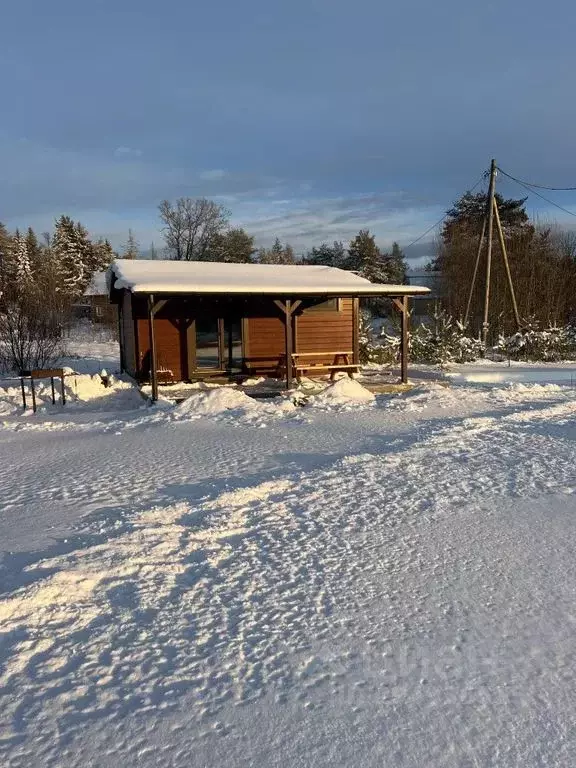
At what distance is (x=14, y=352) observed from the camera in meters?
19.5

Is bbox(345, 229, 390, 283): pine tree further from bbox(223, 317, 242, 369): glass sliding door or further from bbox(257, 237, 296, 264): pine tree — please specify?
bbox(223, 317, 242, 369): glass sliding door

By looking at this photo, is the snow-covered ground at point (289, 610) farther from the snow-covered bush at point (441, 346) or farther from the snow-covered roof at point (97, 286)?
the snow-covered roof at point (97, 286)

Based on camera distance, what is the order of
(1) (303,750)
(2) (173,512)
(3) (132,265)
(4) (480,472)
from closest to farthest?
(1) (303,750)
(2) (173,512)
(4) (480,472)
(3) (132,265)

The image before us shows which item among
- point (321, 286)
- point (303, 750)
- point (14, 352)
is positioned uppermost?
point (321, 286)

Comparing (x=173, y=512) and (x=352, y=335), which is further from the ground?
(x=352, y=335)

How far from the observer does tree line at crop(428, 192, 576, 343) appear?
2714cm

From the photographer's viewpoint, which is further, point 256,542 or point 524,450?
point 524,450

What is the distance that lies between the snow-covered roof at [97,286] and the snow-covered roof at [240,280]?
31.0 m

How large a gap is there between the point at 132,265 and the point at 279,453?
10.0 metres

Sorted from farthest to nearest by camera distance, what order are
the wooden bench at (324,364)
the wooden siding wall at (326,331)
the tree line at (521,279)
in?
the tree line at (521,279) < the wooden siding wall at (326,331) < the wooden bench at (324,364)

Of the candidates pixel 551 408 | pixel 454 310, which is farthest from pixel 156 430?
pixel 454 310

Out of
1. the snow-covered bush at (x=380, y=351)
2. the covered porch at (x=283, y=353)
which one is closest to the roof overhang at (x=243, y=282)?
the covered porch at (x=283, y=353)

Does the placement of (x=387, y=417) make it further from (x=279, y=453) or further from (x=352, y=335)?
(x=352, y=335)

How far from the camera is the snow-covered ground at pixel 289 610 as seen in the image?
271 cm
